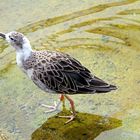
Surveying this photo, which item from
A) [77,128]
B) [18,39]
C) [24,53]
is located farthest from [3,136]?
[18,39]

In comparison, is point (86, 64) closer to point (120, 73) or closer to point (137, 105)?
point (120, 73)

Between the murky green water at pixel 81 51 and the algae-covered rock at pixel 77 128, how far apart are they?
0.06m

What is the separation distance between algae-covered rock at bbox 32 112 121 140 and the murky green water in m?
0.06

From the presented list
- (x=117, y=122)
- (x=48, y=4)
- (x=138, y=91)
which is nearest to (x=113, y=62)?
(x=138, y=91)

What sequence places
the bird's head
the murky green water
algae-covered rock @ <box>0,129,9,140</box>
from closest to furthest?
algae-covered rock @ <box>0,129,9,140</box> < the bird's head < the murky green water

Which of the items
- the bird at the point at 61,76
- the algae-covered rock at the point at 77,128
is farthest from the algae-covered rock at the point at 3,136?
the bird at the point at 61,76

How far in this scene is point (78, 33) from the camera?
674cm

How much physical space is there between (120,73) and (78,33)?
1115mm

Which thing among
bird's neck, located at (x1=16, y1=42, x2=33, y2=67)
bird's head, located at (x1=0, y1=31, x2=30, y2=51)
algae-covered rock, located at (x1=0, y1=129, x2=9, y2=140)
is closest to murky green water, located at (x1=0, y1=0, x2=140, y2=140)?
algae-covered rock, located at (x1=0, y1=129, x2=9, y2=140)

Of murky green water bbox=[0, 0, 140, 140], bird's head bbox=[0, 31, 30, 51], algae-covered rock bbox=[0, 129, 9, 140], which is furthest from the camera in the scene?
murky green water bbox=[0, 0, 140, 140]

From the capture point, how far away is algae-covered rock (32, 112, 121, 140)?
5094 millimetres

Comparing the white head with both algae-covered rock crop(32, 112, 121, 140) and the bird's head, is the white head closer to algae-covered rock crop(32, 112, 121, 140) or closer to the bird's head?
the bird's head

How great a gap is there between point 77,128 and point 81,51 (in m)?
1.44

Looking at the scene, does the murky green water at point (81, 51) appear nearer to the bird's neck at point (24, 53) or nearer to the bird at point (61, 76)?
the bird at point (61, 76)
